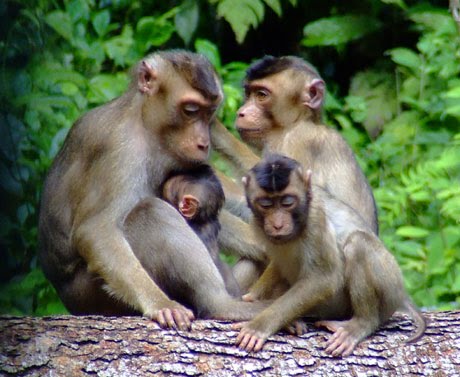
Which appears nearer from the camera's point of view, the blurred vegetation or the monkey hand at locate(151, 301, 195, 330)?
the monkey hand at locate(151, 301, 195, 330)

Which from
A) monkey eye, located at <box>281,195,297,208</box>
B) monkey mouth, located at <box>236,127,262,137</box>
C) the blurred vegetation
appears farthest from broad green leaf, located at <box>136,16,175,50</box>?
monkey eye, located at <box>281,195,297,208</box>

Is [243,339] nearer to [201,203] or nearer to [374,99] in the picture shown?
[201,203]

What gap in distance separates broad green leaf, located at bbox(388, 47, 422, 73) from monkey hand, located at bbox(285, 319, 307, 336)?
20.2 ft

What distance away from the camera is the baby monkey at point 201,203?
26.1 ft

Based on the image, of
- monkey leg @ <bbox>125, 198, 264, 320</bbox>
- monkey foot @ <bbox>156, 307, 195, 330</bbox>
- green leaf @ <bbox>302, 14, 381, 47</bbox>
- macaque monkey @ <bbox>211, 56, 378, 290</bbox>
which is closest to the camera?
monkey foot @ <bbox>156, 307, 195, 330</bbox>

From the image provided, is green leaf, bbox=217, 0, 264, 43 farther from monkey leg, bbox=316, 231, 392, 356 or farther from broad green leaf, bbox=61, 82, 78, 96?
monkey leg, bbox=316, 231, 392, 356

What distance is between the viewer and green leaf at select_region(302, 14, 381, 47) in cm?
1334

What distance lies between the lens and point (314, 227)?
24.1 feet

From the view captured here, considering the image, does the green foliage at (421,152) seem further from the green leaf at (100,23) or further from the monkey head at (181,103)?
the monkey head at (181,103)

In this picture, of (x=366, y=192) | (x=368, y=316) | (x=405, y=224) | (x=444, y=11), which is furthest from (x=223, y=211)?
(x=444, y=11)

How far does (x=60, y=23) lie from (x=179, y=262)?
282cm

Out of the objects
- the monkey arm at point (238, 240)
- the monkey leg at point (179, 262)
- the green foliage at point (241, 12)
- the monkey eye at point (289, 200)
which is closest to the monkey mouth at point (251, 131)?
the monkey arm at point (238, 240)

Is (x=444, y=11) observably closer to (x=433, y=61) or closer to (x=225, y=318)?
(x=433, y=61)

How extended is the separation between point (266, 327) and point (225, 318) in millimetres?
580
